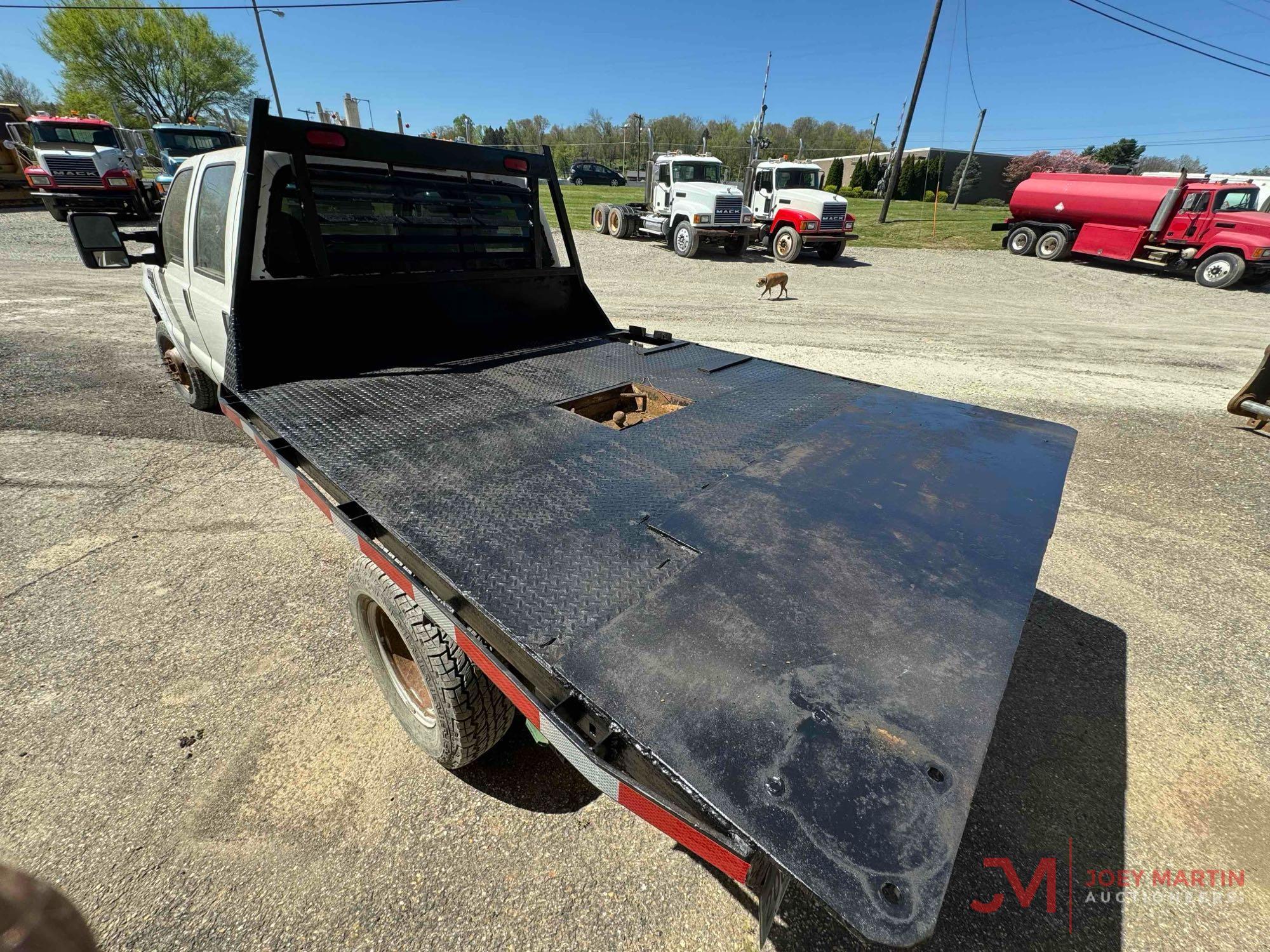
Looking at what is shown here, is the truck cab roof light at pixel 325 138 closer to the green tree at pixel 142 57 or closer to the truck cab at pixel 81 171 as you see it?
the truck cab at pixel 81 171

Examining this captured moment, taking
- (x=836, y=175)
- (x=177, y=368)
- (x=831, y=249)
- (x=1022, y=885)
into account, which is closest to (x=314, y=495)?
(x=1022, y=885)

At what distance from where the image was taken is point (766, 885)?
3.62 ft

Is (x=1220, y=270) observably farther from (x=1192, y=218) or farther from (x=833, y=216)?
(x=833, y=216)

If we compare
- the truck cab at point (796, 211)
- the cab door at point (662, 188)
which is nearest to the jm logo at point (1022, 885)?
the truck cab at point (796, 211)

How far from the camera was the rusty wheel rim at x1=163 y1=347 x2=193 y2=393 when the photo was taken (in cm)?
525

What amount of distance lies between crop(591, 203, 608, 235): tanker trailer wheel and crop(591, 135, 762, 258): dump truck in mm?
2179

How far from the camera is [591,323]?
4.76 meters

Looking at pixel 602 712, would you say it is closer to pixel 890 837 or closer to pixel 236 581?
pixel 890 837

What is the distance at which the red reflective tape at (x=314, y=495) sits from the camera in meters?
2.20

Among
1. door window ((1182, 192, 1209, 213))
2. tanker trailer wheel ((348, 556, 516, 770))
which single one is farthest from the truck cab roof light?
door window ((1182, 192, 1209, 213))

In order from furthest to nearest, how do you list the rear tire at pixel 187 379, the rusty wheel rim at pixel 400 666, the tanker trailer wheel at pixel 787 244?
the tanker trailer wheel at pixel 787 244 → the rear tire at pixel 187 379 → the rusty wheel rim at pixel 400 666

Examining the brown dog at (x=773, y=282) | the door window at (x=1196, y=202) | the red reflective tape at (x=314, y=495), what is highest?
the door window at (x=1196, y=202)

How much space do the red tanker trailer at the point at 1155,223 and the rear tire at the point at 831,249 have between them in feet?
22.1

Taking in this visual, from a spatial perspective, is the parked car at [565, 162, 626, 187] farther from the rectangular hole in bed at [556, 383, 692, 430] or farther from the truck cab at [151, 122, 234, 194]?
the rectangular hole in bed at [556, 383, 692, 430]
